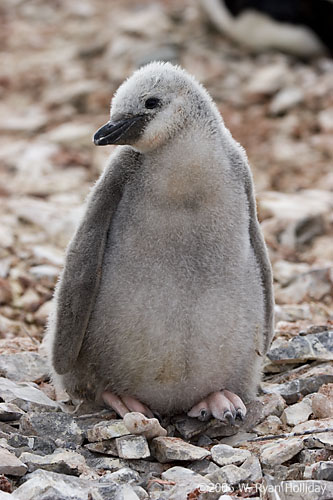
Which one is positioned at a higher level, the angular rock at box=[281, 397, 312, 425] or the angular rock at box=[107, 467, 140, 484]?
the angular rock at box=[107, 467, 140, 484]

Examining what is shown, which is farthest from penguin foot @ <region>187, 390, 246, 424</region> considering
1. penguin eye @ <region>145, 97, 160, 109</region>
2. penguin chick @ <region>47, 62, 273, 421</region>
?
penguin eye @ <region>145, 97, 160, 109</region>

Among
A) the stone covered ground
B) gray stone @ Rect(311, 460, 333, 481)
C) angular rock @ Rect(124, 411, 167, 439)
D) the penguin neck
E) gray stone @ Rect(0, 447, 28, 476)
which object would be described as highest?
the penguin neck

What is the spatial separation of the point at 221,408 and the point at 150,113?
989 millimetres

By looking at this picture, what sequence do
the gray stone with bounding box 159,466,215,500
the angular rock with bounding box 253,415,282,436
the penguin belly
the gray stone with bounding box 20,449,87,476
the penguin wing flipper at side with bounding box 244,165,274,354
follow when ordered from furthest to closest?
1. the penguin wing flipper at side with bounding box 244,165,274,354
2. the angular rock with bounding box 253,415,282,436
3. the penguin belly
4. the gray stone with bounding box 20,449,87,476
5. the gray stone with bounding box 159,466,215,500

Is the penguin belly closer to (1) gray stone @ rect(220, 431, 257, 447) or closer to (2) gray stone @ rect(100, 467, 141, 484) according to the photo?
(1) gray stone @ rect(220, 431, 257, 447)

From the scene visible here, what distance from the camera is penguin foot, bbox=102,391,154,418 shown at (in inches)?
123

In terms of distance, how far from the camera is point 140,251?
3041 millimetres

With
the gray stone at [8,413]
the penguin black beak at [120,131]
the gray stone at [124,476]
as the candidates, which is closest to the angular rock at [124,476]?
the gray stone at [124,476]


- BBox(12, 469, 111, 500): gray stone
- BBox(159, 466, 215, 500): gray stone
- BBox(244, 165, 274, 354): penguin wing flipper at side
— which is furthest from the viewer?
BBox(244, 165, 274, 354): penguin wing flipper at side

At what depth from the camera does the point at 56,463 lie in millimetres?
2678

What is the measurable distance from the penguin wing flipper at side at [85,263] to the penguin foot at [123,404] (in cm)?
18

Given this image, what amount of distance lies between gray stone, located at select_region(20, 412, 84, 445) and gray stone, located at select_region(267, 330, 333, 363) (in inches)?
39.5

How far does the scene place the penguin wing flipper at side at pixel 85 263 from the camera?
3.08 m

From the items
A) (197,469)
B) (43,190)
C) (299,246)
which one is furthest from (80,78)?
(197,469)
